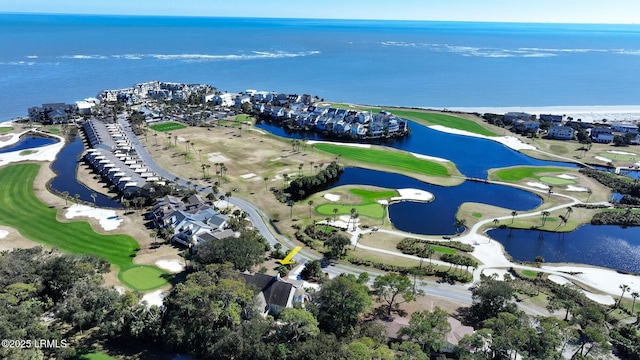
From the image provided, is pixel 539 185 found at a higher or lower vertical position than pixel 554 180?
lower

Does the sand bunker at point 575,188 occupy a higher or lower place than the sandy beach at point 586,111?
lower

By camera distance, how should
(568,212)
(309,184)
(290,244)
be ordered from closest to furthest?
(290,244), (568,212), (309,184)

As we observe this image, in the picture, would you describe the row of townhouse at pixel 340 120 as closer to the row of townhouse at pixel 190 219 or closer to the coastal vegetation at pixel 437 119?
the coastal vegetation at pixel 437 119

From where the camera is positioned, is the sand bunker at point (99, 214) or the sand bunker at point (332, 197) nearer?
the sand bunker at point (99, 214)

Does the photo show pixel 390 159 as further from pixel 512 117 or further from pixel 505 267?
pixel 512 117

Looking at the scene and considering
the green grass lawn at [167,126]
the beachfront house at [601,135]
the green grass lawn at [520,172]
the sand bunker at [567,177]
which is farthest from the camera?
the green grass lawn at [167,126]

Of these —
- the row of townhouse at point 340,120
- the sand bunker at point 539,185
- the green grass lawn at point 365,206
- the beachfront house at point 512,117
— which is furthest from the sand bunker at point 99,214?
the beachfront house at point 512,117

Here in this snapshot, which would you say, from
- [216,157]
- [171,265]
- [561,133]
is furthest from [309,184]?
[561,133]
